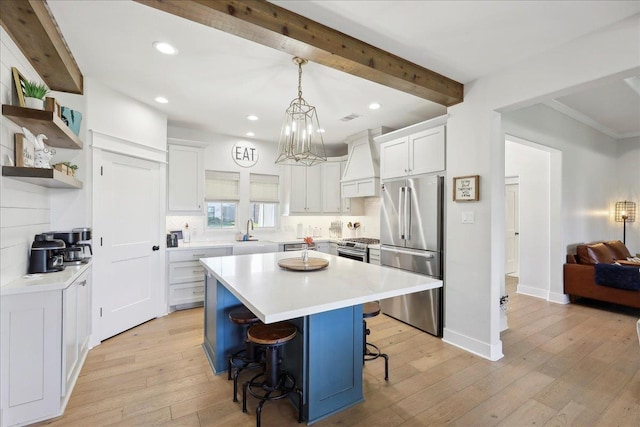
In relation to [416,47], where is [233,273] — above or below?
below

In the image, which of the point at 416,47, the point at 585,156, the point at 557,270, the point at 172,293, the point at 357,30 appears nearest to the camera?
the point at 357,30

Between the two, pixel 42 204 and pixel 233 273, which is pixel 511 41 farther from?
pixel 42 204

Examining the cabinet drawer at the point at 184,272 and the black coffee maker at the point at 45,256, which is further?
the cabinet drawer at the point at 184,272

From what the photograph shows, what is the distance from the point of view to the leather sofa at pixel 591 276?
12.9ft

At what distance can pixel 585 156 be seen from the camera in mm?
4797

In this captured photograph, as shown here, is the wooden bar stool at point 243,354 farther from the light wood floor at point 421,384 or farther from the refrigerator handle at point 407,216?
the refrigerator handle at point 407,216

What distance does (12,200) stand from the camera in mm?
2023

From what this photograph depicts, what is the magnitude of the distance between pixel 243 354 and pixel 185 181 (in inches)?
110

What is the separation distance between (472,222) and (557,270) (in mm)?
2694

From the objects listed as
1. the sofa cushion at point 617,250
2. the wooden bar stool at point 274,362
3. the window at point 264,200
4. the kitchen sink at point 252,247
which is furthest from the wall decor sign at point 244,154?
the sofa cushion at point 617,250

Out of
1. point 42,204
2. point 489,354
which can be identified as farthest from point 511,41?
point 42,204

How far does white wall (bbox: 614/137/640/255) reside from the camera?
17.6 feet

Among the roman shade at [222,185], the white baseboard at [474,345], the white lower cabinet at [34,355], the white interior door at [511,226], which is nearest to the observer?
the white lower cabinet at [34,355]

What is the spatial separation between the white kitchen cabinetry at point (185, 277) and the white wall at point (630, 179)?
742 centimetres
